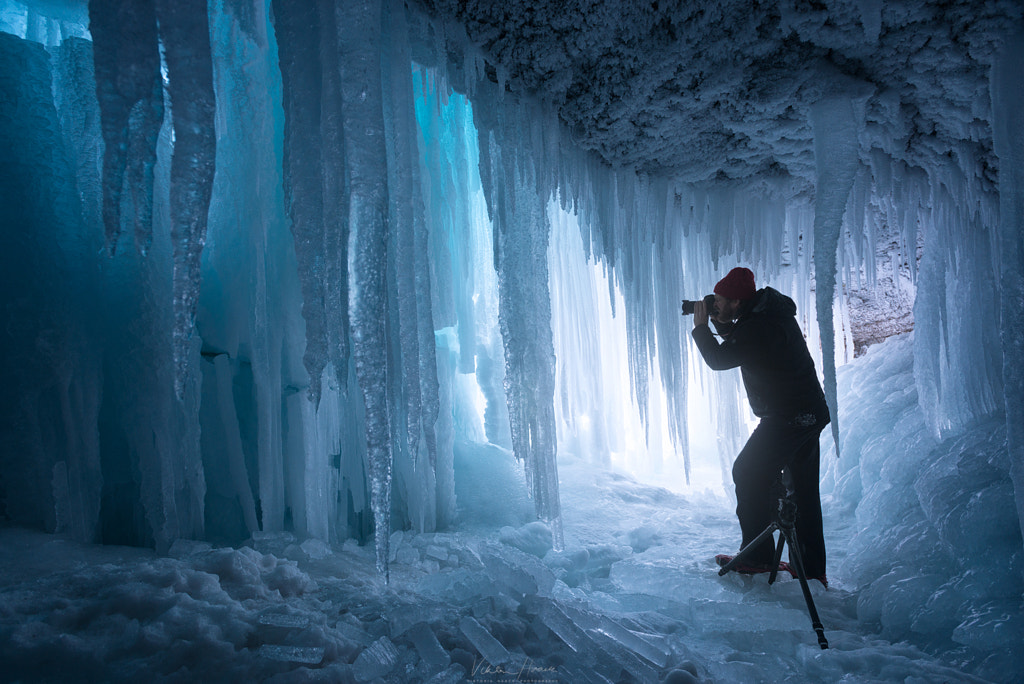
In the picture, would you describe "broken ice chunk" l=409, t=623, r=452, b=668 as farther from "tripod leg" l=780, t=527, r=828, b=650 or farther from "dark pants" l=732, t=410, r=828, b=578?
"dark pants" l=732, t=410, r=828, b=578

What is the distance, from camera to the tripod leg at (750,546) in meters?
2.54

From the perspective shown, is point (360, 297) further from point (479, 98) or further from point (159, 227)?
point (159, 227)

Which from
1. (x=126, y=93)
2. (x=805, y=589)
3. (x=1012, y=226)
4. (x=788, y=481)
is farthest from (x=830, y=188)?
(x=126, y=93)

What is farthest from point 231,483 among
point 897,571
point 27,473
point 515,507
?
point 897,571

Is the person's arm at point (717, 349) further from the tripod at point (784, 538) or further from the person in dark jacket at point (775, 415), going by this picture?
the tripod at point (784, 538)

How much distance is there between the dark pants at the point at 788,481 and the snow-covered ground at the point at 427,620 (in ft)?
0.59

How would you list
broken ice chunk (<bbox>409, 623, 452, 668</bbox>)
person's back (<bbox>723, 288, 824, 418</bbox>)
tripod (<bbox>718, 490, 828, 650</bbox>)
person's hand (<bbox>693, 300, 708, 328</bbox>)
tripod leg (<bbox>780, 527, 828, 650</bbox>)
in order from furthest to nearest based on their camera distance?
person's hand (<bbox>693, 300, 708, 328</bbox>), person's back (<bbox>723, 288, 824, 418</bbox>), tripod (<bbox>718, 490, 828, 650</bbox>), tripod leg (<bbox>780, 527, 828, 650</bbox>), broken ice chunk (<bbox>409, 623, 452, 668</bbox>)

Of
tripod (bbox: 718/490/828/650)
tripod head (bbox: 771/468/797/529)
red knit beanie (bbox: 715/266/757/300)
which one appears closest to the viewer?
tripod (bbox: 718/490/828/650)

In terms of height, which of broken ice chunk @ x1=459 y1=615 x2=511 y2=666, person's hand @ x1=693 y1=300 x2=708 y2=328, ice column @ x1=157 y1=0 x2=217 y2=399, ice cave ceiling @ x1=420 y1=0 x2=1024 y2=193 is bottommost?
broken ice chunk @ x1=459 y1=615 x2=511 y2=666

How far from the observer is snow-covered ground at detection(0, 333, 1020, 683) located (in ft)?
4.83

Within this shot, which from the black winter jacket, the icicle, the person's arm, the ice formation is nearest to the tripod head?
the black winter jacket

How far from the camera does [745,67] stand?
106 inches

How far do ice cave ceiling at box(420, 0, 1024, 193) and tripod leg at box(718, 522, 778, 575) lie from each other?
7.66 feet

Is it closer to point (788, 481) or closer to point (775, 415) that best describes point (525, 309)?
point (775, 415)
